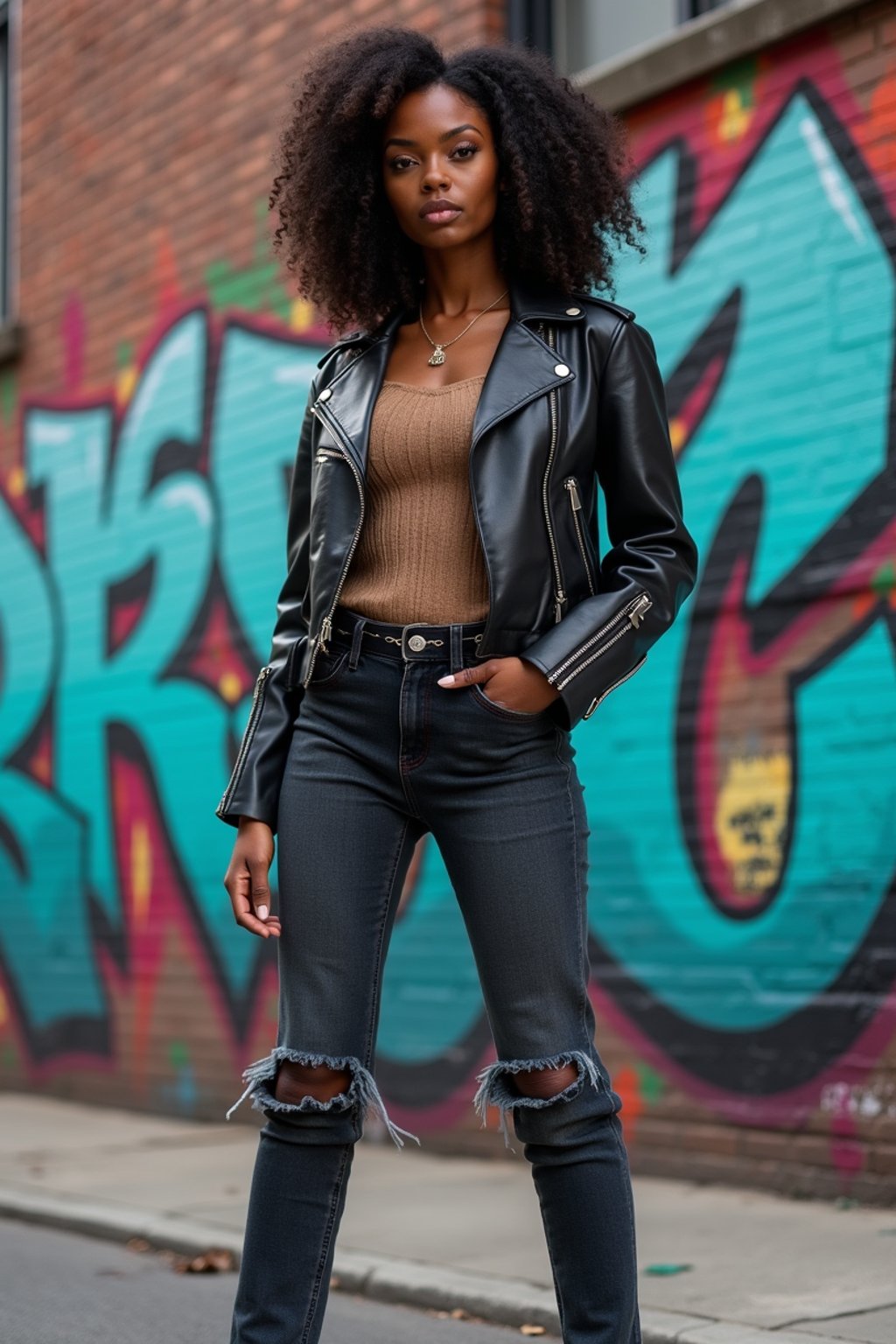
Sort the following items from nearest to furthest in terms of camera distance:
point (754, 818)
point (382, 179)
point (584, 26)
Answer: point (382, 179), point (754, 818), point (584, 26)

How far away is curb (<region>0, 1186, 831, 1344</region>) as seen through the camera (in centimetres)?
388

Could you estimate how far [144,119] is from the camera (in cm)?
876

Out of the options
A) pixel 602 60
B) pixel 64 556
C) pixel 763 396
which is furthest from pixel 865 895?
pixel 64 556

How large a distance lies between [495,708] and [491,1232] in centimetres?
277

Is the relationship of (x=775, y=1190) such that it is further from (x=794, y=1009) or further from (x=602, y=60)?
(x=602, y=60)

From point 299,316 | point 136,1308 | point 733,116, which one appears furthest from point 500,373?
point 299,316

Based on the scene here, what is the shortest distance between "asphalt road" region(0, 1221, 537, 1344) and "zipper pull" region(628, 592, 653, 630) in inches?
78.8

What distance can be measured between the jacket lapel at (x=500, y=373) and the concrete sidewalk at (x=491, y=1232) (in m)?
2.00

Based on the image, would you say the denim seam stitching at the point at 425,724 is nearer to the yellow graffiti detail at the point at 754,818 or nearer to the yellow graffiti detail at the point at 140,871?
the yellow graffiti detail at the point at 754,818

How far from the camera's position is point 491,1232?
5.19 m

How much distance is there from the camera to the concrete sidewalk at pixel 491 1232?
4.08 m

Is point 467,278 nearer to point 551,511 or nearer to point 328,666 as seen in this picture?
point 551,511

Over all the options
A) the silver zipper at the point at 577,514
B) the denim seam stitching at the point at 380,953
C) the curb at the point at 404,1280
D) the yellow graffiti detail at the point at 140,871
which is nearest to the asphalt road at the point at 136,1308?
the curb at the point at 404,1280

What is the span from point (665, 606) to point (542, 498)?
26 cm
